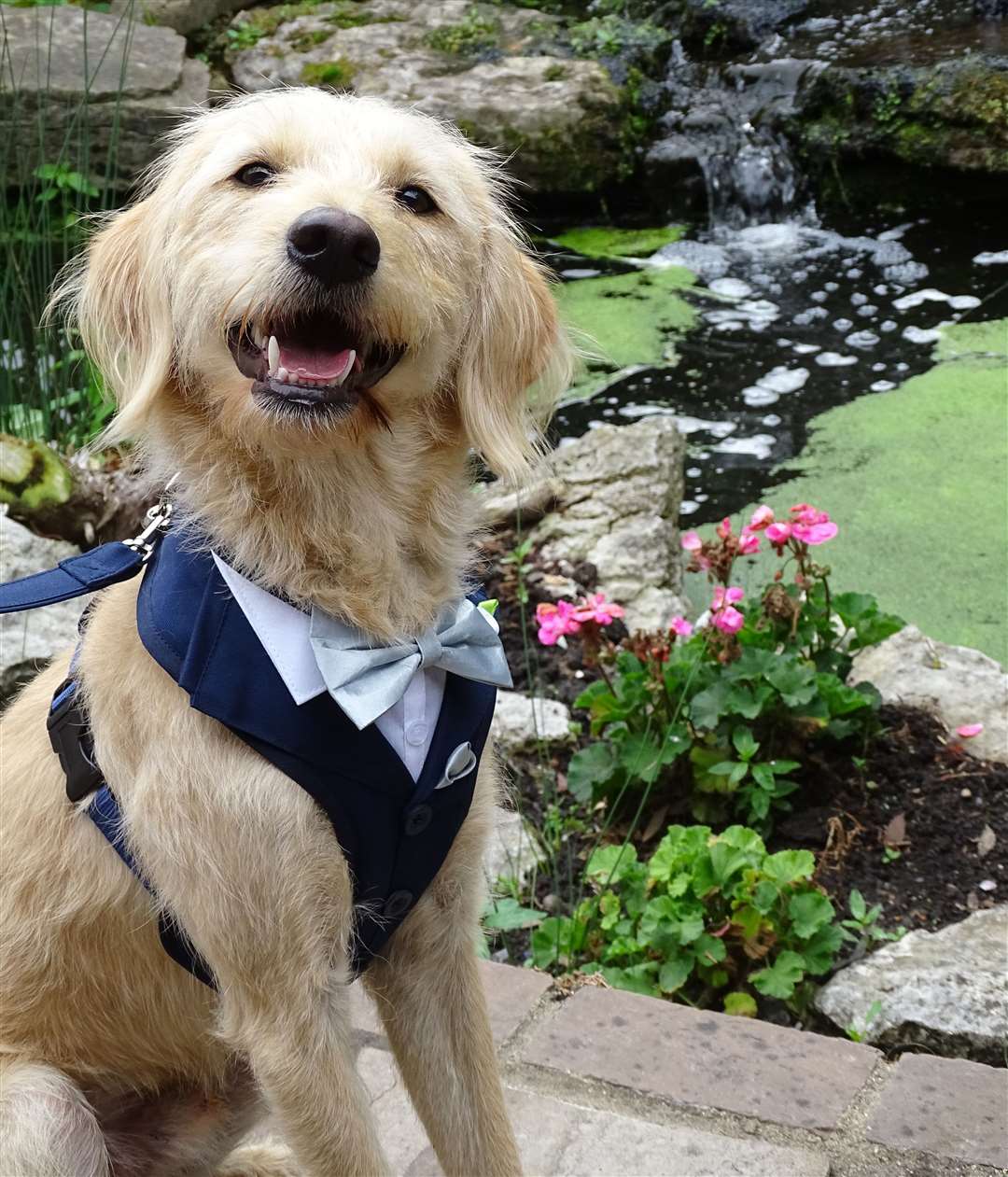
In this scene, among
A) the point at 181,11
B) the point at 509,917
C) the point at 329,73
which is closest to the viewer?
the point at 509,917

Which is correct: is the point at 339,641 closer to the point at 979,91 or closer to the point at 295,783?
the point at 295,783

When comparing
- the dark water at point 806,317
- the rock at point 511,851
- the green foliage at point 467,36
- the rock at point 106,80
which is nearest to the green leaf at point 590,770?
the rock at point 511,851

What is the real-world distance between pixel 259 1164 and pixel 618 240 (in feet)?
22.7

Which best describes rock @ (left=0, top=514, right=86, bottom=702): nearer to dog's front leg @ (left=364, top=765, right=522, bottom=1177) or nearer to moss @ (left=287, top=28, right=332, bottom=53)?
dog's front leg @ (left=364, top=765, right=522, bottom=1177)

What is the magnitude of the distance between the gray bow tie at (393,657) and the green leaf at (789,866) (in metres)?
1.20

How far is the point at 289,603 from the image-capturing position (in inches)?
74.9

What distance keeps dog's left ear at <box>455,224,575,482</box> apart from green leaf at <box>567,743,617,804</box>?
52.0 inches

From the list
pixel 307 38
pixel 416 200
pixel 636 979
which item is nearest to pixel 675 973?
pixel 636 979

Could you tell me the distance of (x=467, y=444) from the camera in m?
2.19

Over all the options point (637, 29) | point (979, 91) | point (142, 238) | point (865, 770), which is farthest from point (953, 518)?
→ point (637, 29)

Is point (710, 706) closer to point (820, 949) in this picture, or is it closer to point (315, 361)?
point (820, 949)

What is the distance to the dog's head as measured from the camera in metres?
1.86

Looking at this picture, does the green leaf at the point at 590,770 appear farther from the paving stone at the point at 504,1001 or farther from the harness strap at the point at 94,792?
the harness strap at the point at 94,792

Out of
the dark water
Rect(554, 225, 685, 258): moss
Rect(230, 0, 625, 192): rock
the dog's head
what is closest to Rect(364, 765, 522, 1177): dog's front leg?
the dog's head
